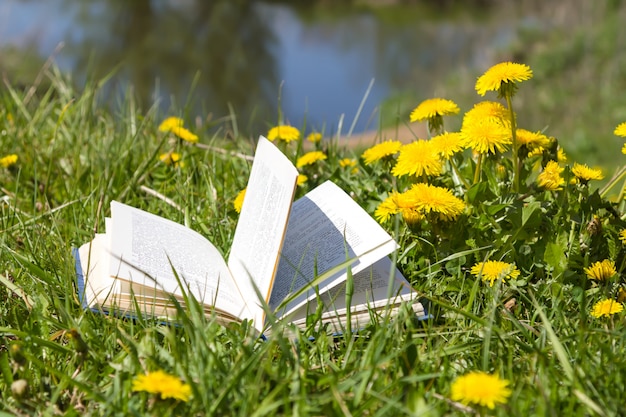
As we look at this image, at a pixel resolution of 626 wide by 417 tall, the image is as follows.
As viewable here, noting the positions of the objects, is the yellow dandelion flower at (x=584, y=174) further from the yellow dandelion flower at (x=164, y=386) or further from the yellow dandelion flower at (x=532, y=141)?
the yellow dandelion flower at (x=164, y=386)

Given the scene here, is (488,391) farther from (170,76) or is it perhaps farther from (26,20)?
(26,20)

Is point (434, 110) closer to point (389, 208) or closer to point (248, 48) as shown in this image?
point (389, 208)

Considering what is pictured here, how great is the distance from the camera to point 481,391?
3.48ft

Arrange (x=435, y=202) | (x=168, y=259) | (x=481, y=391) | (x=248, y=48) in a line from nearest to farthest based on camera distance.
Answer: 1. (x=481, y=391)
2. (x=168, y=259)
3. (x=435, y=202)
4. (x=248, y=48)

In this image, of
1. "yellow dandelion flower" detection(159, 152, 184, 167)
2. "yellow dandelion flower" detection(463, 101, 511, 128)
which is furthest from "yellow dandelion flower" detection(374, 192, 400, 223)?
"yellow dandelion flower" detection(159, 152, 184, 167)

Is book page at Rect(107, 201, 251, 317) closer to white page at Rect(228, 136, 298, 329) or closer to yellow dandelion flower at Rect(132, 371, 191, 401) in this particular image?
white page at Rect(228, 136, 298, 329)

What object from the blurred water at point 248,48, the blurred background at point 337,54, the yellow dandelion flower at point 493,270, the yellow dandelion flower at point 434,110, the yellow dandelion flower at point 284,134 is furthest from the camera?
the blurred water at point 248,48

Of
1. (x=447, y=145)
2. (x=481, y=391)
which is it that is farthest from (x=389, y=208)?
(x=481, y=391)

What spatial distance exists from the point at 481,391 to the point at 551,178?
2.36 feet

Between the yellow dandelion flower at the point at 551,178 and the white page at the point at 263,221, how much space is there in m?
0.59

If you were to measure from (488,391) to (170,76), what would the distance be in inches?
377

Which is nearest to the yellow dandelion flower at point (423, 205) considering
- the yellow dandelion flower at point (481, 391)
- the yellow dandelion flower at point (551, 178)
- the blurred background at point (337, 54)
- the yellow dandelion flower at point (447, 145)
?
the yellow dandelion flower at point (447, 145)

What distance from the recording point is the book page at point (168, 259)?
145cm

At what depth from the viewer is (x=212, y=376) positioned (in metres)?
1.18
